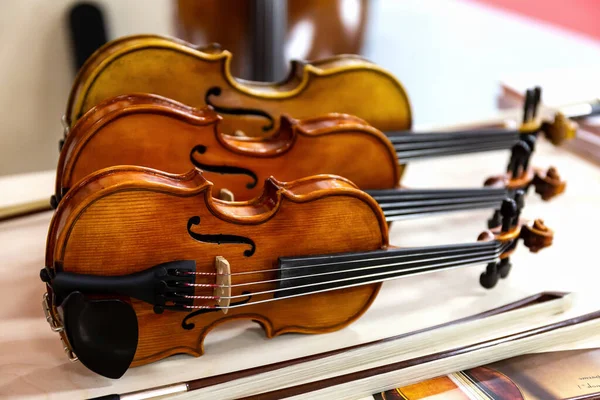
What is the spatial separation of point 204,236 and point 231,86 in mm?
448

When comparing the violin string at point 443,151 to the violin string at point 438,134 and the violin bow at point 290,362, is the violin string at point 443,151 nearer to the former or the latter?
the violin string at point 438,134

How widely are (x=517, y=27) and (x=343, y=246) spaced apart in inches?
149

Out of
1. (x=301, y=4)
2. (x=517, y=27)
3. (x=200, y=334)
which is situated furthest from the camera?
(x=517, y=27)

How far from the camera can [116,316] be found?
0.87 meters

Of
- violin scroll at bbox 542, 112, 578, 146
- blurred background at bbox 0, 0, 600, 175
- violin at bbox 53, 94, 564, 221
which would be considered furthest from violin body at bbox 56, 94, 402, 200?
A: blurred background at bbox 0, 0, 600, 175

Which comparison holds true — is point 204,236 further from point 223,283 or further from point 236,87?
point 236,87

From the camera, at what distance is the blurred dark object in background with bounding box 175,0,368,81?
2014 mm

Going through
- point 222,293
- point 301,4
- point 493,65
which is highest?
point 493,65

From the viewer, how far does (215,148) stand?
45.1 inches

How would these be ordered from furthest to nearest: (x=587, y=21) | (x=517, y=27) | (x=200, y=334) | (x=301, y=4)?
(x=517, y=27)
(x=587, y=21)
(x=301, y=4)
(x=200, y=334)

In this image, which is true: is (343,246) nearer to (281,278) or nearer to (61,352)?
(281,278)

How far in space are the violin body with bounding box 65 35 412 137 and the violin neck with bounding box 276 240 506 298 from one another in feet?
1.26

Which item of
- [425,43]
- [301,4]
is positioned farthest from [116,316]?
[425,43]

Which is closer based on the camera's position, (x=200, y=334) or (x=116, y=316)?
(x=116, y=316)
